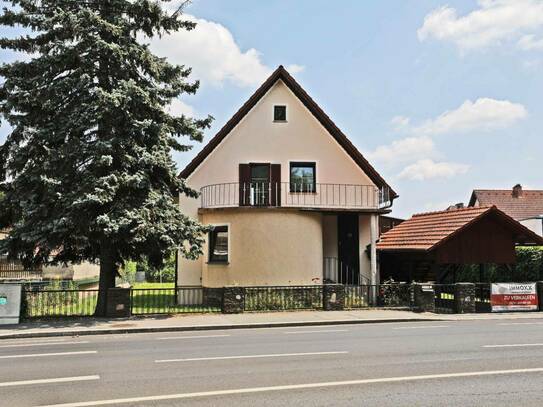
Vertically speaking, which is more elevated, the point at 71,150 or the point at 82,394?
the point at 71,150

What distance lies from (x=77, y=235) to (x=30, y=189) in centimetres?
221

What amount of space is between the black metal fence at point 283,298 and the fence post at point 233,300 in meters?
0.30

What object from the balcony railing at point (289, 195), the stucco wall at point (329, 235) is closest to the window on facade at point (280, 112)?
the balcony railing at point (289, 195)

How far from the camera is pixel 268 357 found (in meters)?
9.73

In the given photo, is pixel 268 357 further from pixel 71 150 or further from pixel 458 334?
pixel 71 150

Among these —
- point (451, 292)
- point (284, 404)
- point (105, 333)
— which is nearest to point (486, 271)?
point (451, 292)

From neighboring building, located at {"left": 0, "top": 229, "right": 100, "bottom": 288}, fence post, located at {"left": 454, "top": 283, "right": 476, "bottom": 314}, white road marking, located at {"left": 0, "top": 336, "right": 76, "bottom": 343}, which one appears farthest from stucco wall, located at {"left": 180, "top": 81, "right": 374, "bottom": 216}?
neighboring building, located at {"left": 0, "top": 229, "right": 100, "bottom": 288}

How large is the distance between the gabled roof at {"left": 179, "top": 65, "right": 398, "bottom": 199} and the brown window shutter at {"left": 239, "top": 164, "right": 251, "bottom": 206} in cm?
169

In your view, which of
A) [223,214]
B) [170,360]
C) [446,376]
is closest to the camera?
[446,376]

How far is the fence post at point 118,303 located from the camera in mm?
16569

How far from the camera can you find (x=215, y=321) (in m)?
16.0

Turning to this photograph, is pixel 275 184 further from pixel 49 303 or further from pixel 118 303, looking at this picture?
pixel 49 303

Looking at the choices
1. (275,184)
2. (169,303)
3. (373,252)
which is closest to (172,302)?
(169,303)

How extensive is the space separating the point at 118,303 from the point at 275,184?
29.2ft
